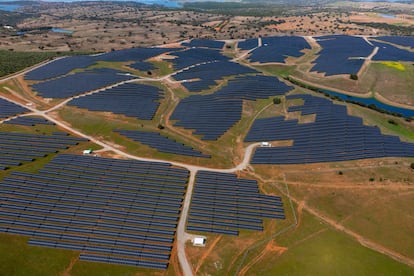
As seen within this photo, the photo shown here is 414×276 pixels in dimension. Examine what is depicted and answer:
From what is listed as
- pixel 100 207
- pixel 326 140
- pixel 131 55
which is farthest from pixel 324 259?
pixel 131 55

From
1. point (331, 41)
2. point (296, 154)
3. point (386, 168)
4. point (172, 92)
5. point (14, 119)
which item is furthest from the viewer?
point (331, 41)

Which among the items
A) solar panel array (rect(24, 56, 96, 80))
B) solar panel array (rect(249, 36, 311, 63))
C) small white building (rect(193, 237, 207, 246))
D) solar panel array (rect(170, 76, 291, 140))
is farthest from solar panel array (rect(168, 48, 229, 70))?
small white building (rect(193, 237, 207, 246))

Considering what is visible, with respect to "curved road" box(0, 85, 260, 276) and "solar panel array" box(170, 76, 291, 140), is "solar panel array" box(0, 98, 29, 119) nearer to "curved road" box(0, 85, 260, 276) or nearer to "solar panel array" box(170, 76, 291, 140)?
"curved road" box(0, 85, 260, 276)

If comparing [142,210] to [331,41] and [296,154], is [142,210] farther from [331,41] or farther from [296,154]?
[331,41]

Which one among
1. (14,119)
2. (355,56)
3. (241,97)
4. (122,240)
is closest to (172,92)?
(241,97)

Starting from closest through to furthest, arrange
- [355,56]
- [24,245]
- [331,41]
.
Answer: [24,245] → [355,56] → [331,41]

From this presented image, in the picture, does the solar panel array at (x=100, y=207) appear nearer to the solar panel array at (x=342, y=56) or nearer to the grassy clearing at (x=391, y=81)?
the grassy clearing at (x=391, y=81)

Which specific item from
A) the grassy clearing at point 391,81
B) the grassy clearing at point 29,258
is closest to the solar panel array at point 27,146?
the grassy clearing at point 29,258
